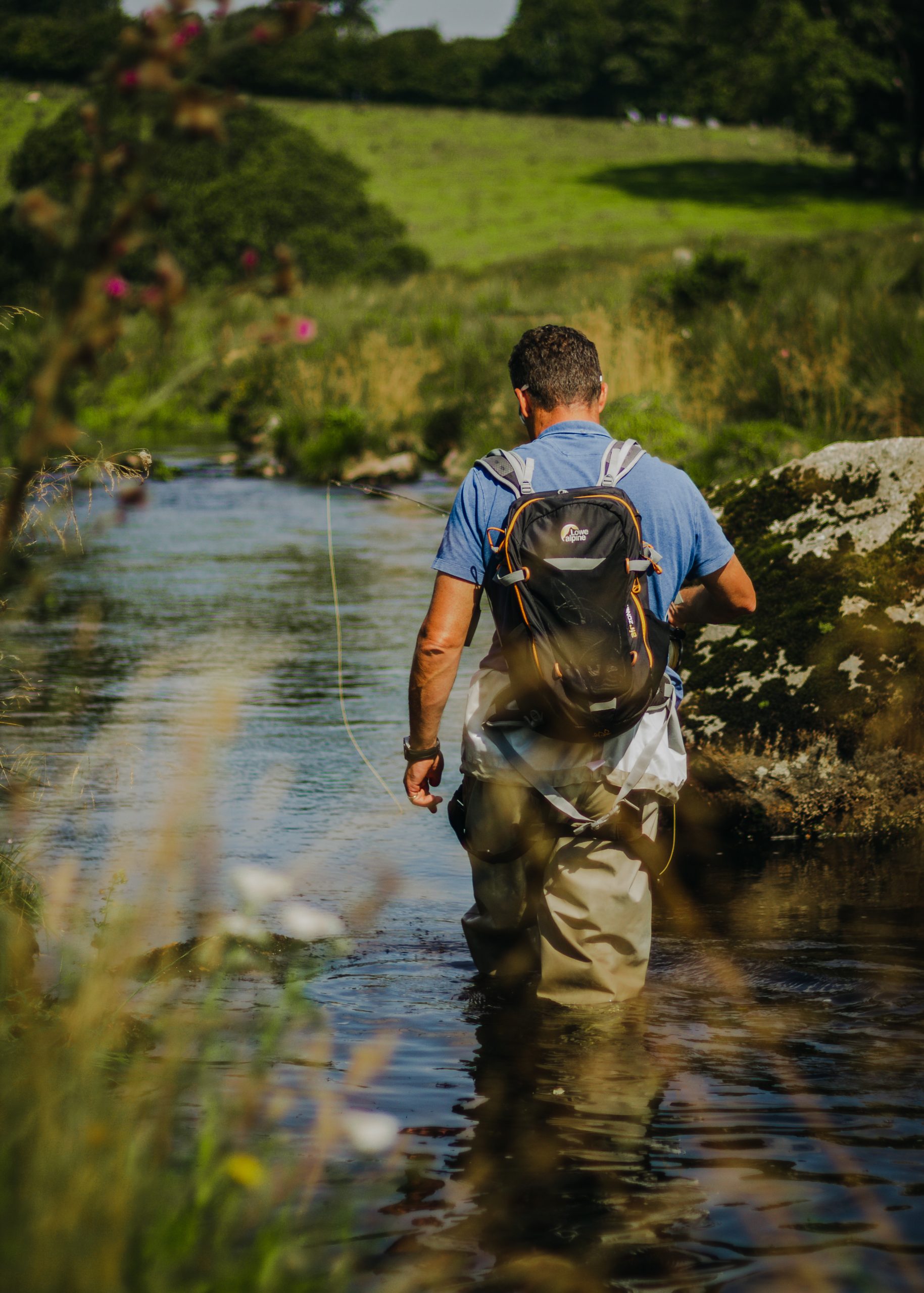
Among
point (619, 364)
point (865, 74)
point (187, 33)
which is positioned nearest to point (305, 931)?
point (187, 33)

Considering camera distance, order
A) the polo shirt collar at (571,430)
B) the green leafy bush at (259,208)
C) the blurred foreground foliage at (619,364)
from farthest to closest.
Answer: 1. the green leafy bush at (259,208)
2. the blurred foreground foliage at (619,364)
3. the polo shirt collar at (571,430)

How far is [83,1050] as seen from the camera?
2199 millimetres

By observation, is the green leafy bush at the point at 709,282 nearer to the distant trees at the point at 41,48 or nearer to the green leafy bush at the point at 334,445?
the green leafy bush at the point at 334,445

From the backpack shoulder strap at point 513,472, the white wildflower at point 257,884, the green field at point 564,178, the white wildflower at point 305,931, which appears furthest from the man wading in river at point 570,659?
the green field at point 564,178

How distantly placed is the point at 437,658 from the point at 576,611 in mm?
472

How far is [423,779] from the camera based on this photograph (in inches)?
165

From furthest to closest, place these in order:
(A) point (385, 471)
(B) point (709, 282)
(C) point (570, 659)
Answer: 1. (B) point (709, 282)
2. (A) point (385, 471)
3. (C) point (570, 659)

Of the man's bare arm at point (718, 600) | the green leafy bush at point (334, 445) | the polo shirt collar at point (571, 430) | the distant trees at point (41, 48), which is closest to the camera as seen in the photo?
the polo shirt collar at point (571, 430)

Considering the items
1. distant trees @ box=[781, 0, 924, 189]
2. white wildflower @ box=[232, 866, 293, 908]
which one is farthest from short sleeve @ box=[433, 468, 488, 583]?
distant trees @ box=[781, 0, 924, 189]

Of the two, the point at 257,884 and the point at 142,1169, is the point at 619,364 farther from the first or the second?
the point at 142,1169

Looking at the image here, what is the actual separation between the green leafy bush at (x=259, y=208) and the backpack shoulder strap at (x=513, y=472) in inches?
1524

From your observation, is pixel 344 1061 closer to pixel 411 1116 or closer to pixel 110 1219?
pixel 411 1116

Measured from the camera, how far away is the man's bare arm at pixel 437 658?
4020mm

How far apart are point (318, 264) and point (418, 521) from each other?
31.5m
